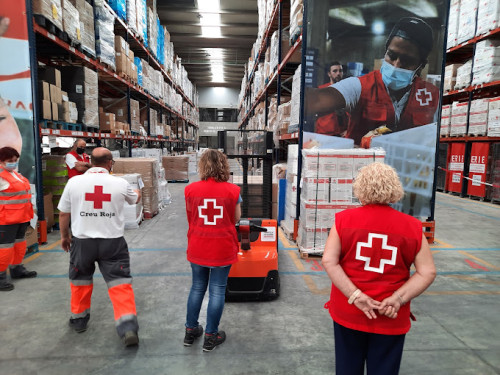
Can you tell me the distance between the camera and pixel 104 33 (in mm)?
7215

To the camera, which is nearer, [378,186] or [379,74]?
[378,186]

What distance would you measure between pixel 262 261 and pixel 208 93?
3585 centimetres

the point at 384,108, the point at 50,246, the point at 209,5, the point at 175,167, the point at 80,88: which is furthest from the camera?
the point at 209,5

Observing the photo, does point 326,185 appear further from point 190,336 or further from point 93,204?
point 93,204

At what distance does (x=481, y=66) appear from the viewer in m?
9.76

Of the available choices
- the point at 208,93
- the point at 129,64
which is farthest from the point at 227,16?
the point at 208,93

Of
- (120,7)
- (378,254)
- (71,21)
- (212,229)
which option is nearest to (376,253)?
(378,254)

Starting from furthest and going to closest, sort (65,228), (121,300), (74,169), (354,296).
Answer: (74,169) < (65,228) < (121,300) < (354,296)

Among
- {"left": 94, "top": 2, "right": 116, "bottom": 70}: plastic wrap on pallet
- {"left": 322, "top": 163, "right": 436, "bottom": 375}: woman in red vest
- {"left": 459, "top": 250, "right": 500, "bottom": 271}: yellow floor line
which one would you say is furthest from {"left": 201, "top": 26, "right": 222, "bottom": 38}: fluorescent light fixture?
{"left": 322, "top": 163, "right": 436, "bottom": 375}: woman in red vest

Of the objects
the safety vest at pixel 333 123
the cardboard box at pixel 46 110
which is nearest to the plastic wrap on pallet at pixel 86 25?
the cardboard box at pixel 46 110

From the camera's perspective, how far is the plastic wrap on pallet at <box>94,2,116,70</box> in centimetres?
711

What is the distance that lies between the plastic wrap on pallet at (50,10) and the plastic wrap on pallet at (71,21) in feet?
0.41

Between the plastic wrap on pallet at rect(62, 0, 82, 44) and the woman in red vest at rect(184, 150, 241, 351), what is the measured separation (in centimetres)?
472

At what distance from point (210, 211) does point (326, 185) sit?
2.77 meters
